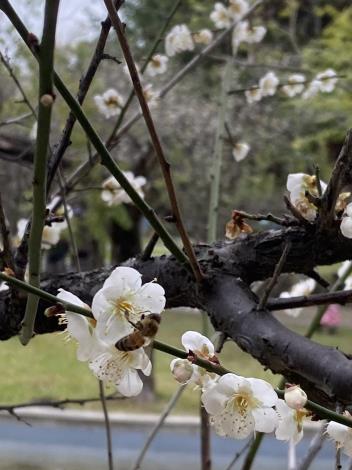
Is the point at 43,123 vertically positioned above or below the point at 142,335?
above

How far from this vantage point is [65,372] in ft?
19.2

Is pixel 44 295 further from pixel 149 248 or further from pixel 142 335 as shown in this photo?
pixel 149 248

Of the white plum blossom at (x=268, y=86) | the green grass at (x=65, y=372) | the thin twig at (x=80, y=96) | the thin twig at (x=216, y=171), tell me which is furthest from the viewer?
the green grass at (x=65, y=372)

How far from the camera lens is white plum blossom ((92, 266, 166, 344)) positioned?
40 centimetres

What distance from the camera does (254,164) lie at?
7.34 m

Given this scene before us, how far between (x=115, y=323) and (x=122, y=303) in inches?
0.7

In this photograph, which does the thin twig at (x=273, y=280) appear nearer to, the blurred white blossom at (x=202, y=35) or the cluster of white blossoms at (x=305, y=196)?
the cluster of white blossoms at (x=305, y=196)

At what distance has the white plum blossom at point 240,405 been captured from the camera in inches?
17.0

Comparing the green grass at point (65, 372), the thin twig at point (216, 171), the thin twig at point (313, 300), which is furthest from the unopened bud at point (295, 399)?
the green grass at point (65, 372)

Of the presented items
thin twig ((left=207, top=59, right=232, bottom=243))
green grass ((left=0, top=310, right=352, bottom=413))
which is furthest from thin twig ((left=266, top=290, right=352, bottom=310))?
green grass ((left=0, top=310, right=352, bottom=413))

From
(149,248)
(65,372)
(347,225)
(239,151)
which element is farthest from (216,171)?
(65,372)

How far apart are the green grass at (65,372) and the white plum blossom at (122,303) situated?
13.1 ft

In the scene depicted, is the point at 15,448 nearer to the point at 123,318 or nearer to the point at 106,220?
the point at 106,220

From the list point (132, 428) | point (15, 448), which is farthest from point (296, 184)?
point (132, 428)
